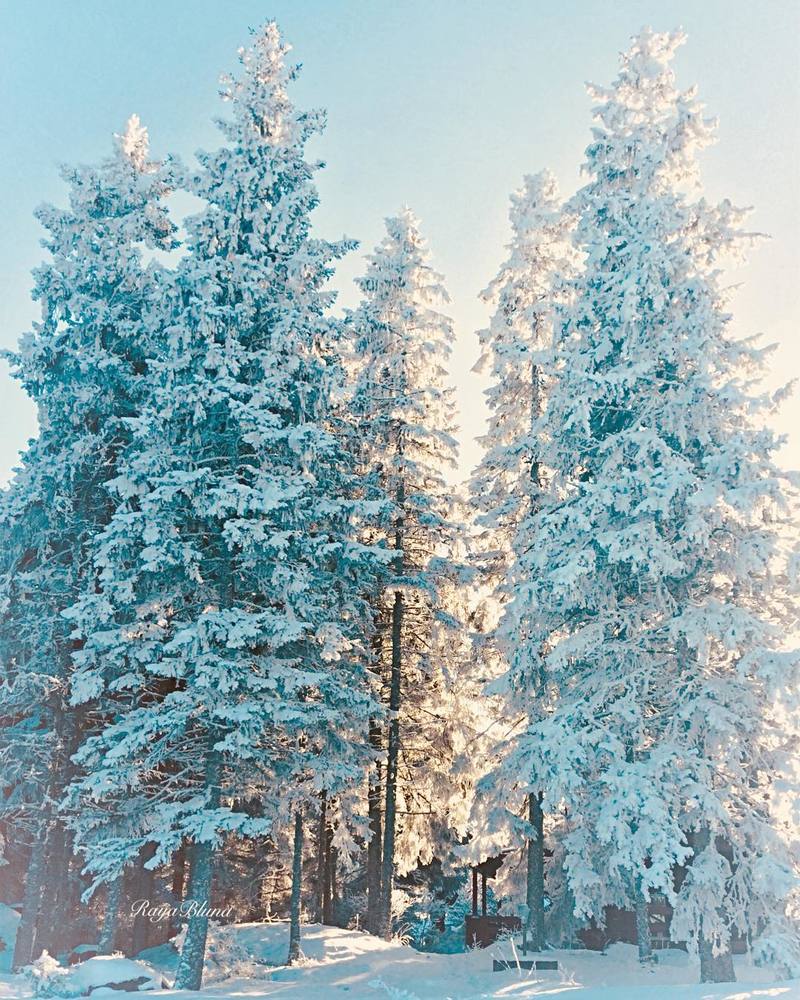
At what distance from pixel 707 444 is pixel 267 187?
1114cm

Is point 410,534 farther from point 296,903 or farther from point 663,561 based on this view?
point 663,561

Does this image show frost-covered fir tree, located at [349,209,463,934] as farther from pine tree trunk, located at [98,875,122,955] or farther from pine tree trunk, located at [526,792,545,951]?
pine tree trunk, located at [98,875,122,955]

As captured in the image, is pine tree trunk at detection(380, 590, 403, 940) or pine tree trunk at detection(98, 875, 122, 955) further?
pine tree trunk at detection(380, 590, 403, 940)

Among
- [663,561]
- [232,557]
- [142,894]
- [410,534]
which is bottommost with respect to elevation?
[142,894]

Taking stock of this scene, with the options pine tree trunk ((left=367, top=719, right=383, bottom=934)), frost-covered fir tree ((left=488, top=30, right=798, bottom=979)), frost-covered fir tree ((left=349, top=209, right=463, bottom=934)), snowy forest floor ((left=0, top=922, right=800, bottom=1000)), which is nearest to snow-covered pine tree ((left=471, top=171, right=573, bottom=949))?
frost-covered fir tree ((left=349, top=209, right=463, bottom=934))

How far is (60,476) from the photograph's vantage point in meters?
17.9

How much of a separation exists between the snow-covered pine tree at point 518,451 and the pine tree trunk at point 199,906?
22.2 feet

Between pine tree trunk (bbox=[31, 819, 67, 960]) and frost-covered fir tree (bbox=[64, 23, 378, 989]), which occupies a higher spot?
frost-covered fir tree (bbox=[64, 23, 378, 989])

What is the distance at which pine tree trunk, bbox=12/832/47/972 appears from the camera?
53.4ft

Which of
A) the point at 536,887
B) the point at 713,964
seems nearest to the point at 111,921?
the point at 536,887

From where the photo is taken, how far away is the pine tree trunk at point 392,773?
802 inches

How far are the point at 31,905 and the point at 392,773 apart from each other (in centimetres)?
898

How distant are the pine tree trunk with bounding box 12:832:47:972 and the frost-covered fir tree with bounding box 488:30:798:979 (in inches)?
412

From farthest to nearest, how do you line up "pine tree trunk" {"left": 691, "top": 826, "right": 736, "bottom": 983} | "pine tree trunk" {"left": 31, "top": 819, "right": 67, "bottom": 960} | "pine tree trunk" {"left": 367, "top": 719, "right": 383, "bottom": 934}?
"pine tree trunk" {"left": 367, "top": 719, "right": 383, "bottom": 934}, "pine tree trunk" {"left": 31, "top": 819, "right": 67, "bottom": 960}, "pine tree trunk" {"left": 691, "top": 826, "right": 736, "bottom": 983}
